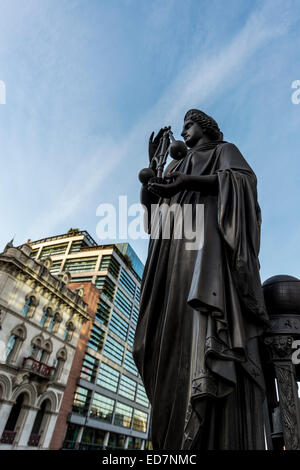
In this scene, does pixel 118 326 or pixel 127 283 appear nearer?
pixel 118 326

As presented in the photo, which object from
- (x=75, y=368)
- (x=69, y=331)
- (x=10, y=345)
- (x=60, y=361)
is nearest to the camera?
(x=10, y=345)

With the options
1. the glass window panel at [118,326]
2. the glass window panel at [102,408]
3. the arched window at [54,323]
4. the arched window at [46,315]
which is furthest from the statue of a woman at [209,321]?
the glass window panel at [118,326]

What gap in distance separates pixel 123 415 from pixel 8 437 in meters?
20.2

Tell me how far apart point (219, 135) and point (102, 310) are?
1325 inches

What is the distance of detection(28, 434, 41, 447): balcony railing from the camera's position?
71.3 ft

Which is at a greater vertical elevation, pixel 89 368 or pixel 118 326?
pixel 118 326

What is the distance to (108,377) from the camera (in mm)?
34375

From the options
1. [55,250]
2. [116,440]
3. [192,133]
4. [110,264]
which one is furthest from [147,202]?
[55,250]

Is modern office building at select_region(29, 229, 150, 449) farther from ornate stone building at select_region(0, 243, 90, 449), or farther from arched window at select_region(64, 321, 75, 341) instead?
arched window at select_region(64, 321, 75, 341)

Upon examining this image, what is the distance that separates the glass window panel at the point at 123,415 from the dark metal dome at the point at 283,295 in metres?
39.2

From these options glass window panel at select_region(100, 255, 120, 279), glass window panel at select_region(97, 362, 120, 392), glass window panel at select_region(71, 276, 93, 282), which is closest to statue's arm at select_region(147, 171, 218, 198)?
glass window panel at select_region(97, 362, 120, 392)

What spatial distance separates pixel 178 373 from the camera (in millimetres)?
1767

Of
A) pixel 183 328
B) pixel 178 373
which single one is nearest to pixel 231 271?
pixel 183 328

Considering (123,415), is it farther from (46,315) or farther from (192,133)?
(192,133)
